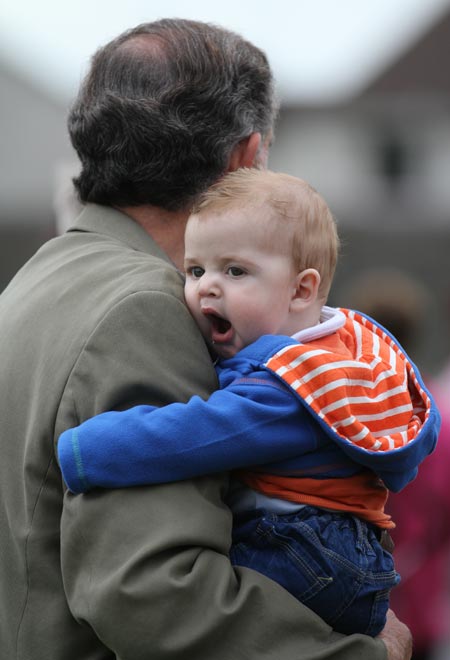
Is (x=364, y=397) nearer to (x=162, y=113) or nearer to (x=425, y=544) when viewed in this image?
(x=162, y=113)

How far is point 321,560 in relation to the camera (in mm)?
2355

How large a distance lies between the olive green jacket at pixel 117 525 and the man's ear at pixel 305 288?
244mm

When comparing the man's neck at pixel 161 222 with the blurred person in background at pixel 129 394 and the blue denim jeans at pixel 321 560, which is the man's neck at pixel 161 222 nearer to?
the blurred person in background at pixel 129 394

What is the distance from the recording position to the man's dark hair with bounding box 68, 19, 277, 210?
2734 mm

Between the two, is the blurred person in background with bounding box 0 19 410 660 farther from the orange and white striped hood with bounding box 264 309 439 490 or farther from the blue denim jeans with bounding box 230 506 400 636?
the orange and white striped hood with bounding box 264 309 439 490

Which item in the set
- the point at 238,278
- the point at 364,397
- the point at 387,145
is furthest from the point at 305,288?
the point at 387,145

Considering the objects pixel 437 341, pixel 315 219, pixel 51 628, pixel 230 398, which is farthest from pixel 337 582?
pixel 437 341

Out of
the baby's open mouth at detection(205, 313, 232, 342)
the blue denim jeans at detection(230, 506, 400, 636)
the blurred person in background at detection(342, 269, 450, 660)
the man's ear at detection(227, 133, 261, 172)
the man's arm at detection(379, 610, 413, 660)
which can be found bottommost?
the blurred person in background at detection(342, 269, 450, 660)

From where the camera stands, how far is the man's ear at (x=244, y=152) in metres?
2.90

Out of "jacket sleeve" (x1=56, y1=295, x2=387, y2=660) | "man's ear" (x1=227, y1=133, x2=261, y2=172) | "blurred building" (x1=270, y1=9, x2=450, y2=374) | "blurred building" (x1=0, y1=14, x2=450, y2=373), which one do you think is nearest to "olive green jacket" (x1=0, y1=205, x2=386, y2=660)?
"jacket sleeve" (x1=56, y1=295, x2=387, y2=660)

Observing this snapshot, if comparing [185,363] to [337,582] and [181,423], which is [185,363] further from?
[337,582]

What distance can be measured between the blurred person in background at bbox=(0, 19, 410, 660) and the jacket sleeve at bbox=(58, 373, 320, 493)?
0.05 metres

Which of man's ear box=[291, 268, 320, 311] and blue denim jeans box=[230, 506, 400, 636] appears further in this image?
man's ear box=[291, 268, 320, 311]

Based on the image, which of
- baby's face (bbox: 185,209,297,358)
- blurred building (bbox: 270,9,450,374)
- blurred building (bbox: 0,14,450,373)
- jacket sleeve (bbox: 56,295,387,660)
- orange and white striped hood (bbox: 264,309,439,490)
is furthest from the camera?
blurred building (bbox: 270,9,450,374)
